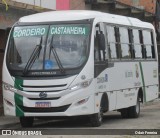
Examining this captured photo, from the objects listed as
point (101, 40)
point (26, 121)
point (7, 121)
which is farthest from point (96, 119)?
point (7, 121)

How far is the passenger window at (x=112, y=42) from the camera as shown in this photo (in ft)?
56.7

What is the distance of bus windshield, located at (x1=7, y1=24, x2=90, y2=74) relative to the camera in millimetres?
15484

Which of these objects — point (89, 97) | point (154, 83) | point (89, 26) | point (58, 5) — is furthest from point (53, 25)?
point (58, 5)

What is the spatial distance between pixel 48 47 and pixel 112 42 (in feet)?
8.54

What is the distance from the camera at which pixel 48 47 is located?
15695 millimetres

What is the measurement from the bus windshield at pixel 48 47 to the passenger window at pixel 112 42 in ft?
5.21

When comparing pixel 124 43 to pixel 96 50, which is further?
pixel 124 43

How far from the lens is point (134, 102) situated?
64.4 feet

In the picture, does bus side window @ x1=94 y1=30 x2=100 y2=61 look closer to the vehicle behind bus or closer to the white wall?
the vehicle behind bus

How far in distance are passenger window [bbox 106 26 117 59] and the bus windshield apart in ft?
5.21

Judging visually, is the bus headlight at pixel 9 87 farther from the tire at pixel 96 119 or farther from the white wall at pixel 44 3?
the white wall at pixel 44 3

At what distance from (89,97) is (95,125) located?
100 centimetres

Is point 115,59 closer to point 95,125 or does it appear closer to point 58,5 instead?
point 95,125

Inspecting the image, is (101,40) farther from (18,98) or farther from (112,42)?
(18,98)
